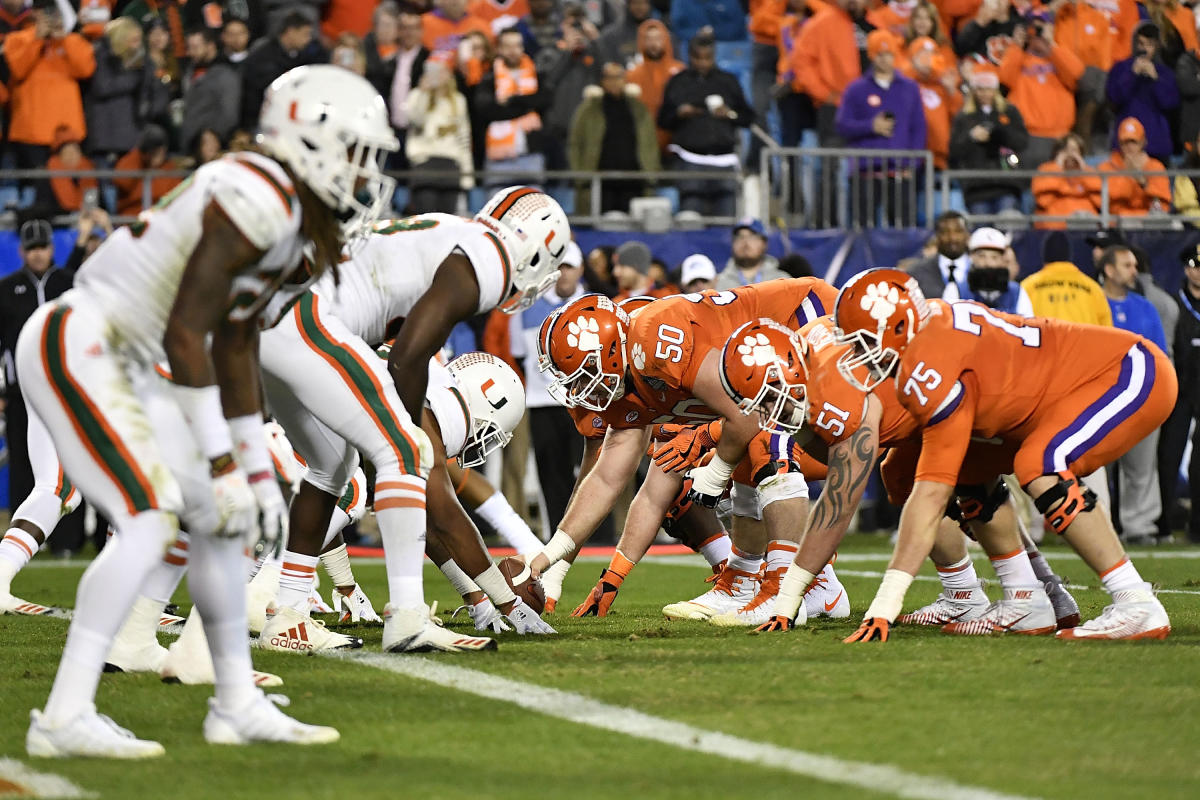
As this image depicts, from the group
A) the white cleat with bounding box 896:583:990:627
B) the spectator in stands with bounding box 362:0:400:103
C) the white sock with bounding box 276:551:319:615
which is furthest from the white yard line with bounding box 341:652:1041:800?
the spectator in stands with bounding box 362:0:400:103

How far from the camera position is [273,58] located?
1383 cm

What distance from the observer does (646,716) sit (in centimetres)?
478

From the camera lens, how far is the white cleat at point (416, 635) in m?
6.15

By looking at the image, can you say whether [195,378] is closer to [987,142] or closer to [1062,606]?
[1062,606]

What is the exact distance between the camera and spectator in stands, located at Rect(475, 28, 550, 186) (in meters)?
13.8

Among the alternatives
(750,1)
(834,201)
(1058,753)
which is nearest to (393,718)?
(1058,753)

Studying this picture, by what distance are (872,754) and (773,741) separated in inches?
11.7

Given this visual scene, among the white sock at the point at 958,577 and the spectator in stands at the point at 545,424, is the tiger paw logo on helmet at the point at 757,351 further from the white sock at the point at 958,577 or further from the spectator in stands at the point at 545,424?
the spectator in stands at the point at 545,424

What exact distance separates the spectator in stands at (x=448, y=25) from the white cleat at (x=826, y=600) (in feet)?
27.2

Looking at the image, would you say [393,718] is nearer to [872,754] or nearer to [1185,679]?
[872,754]

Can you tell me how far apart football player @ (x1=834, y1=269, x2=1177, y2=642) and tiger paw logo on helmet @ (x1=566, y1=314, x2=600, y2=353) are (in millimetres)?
1294

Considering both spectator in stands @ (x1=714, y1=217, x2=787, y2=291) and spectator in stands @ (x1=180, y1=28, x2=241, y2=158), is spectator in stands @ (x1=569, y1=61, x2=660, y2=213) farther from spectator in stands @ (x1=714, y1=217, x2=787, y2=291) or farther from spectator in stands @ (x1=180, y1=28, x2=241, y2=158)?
spectator in stands @ (x1=180, y1=28, x2=241, y2=158)

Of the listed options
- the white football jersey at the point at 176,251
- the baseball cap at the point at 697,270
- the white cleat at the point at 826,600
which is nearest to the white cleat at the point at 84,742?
the white football jersey at the point at 176,251

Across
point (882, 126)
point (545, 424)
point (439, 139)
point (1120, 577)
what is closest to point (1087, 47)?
point (882, 126)
